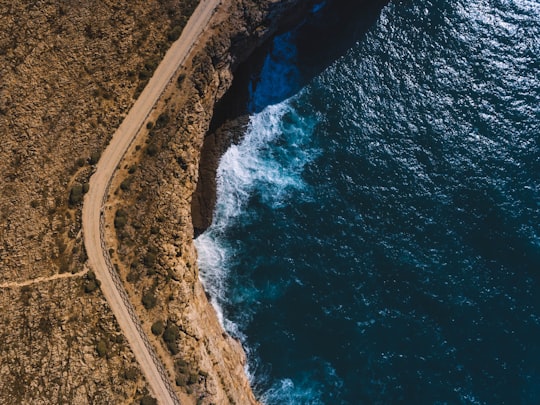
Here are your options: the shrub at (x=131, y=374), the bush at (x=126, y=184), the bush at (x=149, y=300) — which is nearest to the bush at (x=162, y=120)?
the bush at (x=126, y=184)

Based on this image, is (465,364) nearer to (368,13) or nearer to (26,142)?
(368,13)

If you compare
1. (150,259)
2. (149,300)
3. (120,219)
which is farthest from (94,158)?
(149,300)

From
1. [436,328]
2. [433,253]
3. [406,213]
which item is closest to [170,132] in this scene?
[406,213]

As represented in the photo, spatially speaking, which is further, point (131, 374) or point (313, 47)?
point (313, 47)

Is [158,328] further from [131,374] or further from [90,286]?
[90,286]

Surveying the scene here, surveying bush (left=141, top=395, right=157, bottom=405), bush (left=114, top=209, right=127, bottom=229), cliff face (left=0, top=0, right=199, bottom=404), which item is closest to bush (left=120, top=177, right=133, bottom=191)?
bush (left=114, top=209, right=127, bottom=229)

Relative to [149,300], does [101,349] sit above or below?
below
